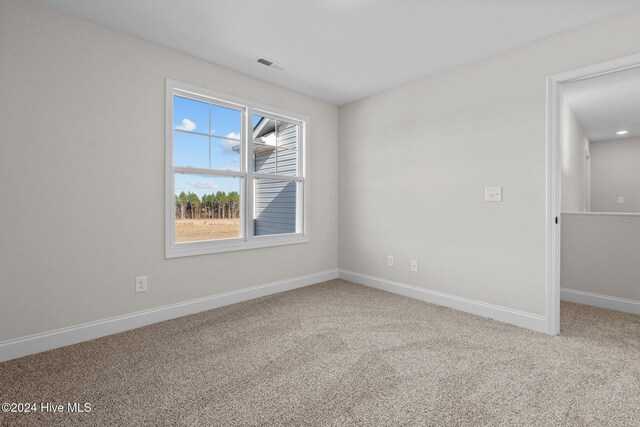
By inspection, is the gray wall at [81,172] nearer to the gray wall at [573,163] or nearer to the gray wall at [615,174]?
the gray wall at [573,163]

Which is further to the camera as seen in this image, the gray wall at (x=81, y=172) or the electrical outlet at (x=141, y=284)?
the electrical outlet at (x=141, y=284)

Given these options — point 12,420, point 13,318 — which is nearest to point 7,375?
point 13,318

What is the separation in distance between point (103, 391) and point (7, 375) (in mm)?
706

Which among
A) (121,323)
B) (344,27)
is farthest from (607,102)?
(121,323)

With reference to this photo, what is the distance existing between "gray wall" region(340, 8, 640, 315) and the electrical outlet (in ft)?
8.22

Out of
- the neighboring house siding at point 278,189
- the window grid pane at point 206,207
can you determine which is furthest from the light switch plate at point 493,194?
the window grid pane at point 206,207

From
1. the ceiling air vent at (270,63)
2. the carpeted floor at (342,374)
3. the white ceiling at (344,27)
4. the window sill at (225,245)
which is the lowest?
the carpeted floor at (342,374)

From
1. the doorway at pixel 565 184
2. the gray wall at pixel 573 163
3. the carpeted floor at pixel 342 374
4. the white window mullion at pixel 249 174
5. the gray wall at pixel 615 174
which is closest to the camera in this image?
the carpeted floor at pixel 342 374

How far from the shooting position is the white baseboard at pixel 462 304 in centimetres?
258

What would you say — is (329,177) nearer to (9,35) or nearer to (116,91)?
(116,91)

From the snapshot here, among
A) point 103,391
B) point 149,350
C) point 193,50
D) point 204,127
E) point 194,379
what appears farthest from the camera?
point 204,127

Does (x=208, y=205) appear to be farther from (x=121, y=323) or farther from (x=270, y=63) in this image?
(x=270, y=63)

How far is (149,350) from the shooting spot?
217cm

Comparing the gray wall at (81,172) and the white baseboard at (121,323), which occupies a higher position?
the gray wall at (81,172)
